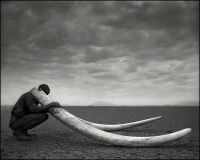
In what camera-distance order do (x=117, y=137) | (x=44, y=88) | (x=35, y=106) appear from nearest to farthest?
Result: (x=117, y=137)
(x=35, y=106)
(x=44, y=88)

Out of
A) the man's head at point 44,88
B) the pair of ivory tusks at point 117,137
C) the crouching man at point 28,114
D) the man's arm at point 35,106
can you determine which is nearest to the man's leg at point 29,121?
the crouching man at point 28,114

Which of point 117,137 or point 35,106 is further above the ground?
point 35,106

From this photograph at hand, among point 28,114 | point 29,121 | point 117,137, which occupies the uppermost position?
point 28,114

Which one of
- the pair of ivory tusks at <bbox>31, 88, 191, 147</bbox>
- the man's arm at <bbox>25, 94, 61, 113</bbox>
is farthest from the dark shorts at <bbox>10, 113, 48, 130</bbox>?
the pair of ivory tusks at <bbox>31, 88, 191, 147</bbox>

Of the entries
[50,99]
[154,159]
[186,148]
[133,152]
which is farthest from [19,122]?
[186,148]

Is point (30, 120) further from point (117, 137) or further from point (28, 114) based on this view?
point (117, 137)

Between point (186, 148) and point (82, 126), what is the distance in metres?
2.19

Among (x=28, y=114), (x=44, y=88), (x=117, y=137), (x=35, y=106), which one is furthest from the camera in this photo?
(x=44, y=88)

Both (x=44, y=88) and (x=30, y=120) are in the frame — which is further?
(x=44, y=88)

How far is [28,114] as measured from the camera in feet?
18.3

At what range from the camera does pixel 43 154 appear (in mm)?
4703

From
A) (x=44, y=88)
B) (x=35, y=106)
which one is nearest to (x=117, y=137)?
(x=35, y=106)

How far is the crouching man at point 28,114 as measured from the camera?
537 cm

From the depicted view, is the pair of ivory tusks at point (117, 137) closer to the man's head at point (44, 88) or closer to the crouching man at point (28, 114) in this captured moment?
the crouching man at point (28, 114)
